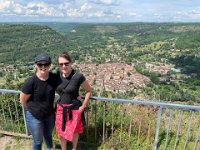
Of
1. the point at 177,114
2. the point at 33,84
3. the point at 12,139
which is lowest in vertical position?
the point at 12,139

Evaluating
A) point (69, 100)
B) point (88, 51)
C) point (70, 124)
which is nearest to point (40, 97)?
point (69, 100)

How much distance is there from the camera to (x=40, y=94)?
3.20 meters

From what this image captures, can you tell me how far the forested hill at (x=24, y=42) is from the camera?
264 feet

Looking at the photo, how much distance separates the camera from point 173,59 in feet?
290

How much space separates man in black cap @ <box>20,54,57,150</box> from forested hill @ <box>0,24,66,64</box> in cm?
6768

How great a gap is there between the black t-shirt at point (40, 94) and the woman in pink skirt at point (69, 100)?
0.11 metres

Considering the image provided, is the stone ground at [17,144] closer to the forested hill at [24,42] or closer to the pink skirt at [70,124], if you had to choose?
the pink skirt at [70,124]

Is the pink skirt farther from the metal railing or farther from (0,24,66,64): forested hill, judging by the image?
(0,24,66,64): forested hill

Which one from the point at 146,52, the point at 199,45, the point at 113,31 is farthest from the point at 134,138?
the point at 113,31

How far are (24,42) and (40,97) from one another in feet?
318

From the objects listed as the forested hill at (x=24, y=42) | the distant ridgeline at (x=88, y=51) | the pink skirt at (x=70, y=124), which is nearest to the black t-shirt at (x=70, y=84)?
the pink skirt at (x=70, y=124)

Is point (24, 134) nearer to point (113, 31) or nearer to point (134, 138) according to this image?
point (134, 138)

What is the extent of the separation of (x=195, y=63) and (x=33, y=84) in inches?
3276

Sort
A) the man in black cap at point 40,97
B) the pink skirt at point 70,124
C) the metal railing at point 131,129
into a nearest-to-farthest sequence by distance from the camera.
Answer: the man in black cap at point 40,97 < the pink skirt at point 70,124 < the metal railing at point 131,129
